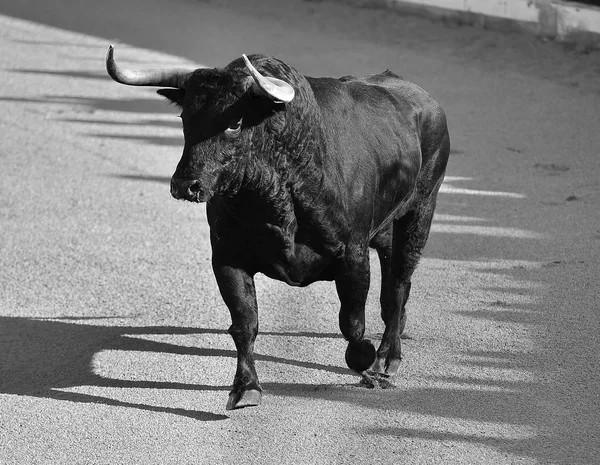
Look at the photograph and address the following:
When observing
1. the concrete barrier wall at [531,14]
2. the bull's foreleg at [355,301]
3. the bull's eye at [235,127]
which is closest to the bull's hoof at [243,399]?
the bull's foreleg at [355,301]

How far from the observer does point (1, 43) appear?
51.0ft

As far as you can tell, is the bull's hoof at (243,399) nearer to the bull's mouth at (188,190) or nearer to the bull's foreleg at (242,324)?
the bull's foreleg at (242,324)

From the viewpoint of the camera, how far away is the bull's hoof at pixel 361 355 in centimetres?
558

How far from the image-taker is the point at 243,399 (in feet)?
17.9


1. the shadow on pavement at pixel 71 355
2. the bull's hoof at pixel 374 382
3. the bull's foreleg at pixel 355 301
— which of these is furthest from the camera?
the shadow on pavement at pixel 71 355

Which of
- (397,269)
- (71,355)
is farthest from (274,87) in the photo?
(71,355)

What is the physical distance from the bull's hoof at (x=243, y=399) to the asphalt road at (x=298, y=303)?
7 cm

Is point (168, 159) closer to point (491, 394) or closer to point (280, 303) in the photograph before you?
point (280, 303)

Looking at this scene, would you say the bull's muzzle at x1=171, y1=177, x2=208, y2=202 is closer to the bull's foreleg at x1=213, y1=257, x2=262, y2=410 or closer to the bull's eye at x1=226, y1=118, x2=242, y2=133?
the bull's eye at x1=226, y1=118, x2=242, y2=133

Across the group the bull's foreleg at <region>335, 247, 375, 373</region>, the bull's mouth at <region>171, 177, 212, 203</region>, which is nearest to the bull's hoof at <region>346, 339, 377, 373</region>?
the bull's foreleg at <region>335, 247, 375, 373</region>

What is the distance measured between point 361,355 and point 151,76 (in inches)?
66.3

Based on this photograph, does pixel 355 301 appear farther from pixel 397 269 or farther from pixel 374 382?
pixel 397 269

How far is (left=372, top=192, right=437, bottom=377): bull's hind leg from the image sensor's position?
602 cm

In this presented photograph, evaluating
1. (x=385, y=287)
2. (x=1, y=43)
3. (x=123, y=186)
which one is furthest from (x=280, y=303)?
(x=1, y=43)
